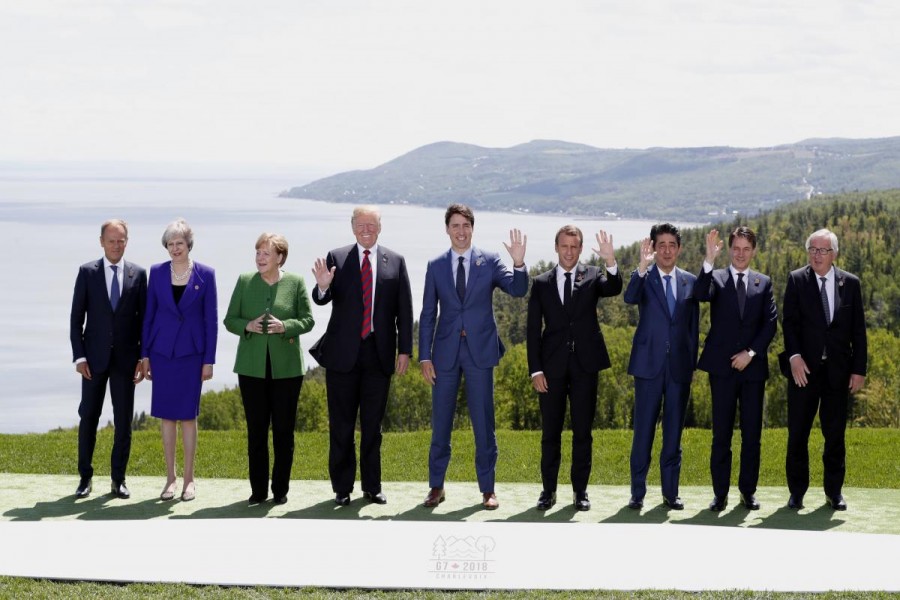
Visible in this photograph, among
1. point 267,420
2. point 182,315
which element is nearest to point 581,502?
point 267,420

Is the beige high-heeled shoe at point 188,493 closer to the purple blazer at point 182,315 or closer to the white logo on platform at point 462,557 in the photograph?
the purple blazer at point 182,315

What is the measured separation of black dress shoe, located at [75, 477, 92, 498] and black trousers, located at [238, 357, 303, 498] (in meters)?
1.53

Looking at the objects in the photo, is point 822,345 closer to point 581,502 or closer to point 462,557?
point 581,502

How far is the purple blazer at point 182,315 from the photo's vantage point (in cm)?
802

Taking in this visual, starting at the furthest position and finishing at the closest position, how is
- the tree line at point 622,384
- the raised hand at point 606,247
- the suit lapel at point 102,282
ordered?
the tree line at point 622,384, the suit lapel at point 102,282, the raised hand at point 606,247

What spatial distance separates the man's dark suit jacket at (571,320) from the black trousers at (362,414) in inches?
50.2

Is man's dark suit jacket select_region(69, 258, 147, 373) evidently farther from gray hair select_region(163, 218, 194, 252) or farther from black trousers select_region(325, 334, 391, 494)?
black trousers select_region(325, 334, 391, 494)

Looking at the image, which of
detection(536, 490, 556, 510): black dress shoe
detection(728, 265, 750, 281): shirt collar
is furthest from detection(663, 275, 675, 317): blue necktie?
detection(536, 490, 556, 510): black dress shoe

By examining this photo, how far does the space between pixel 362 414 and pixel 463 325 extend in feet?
3.70

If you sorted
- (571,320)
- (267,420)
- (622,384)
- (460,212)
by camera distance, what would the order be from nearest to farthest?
1. (460,212)
2. (571,320)
3. (267,420)
4. (622,384)

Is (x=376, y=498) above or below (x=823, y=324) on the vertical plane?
below

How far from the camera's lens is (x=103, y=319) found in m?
8.27

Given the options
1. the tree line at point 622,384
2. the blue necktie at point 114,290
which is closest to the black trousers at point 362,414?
the blue necktie at point 114,290

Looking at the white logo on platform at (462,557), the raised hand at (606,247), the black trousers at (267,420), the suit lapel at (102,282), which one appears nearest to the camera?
the white logo on platform at (462,557)
